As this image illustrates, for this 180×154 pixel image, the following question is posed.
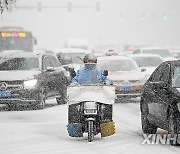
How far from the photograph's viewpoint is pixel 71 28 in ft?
638

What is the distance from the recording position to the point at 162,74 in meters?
13.2

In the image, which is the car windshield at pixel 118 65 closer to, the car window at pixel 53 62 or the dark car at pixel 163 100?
the car window at pixel 53 62

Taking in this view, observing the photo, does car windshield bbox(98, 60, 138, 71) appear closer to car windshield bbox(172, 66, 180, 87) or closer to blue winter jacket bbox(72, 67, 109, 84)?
blue winter jacket bbox(72, 67, 109, 84)

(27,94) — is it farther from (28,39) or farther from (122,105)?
(28,39)

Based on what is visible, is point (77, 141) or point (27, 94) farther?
point (27, 94)

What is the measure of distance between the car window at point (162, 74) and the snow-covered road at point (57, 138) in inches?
45.6

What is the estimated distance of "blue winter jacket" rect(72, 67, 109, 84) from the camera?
43.3ft

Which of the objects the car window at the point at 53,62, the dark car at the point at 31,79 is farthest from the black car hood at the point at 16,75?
the car window at the point at 53,62

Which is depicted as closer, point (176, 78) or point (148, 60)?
point (176, 78)

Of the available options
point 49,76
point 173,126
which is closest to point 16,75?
point 49,76

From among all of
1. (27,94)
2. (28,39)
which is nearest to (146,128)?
(27,94)

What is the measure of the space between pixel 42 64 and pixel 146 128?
26.3 ft

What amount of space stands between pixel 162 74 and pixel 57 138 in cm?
235

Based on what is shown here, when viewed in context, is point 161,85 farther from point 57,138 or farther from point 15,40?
point 15,40
